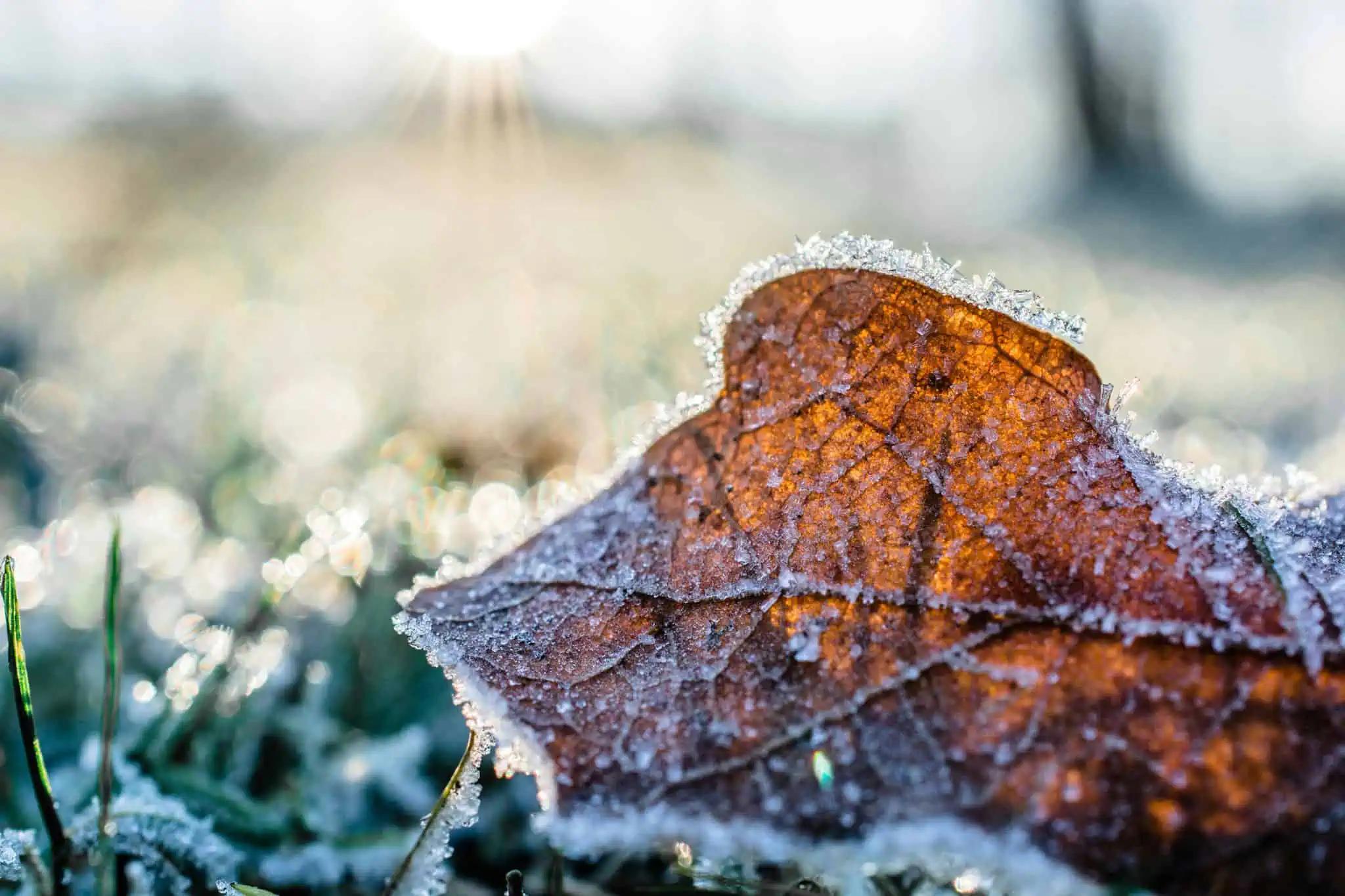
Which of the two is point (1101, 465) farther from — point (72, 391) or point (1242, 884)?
point (72, 391)

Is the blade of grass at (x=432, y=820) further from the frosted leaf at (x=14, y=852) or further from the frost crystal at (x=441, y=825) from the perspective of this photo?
the frosted leaf at (x=14, y=852)

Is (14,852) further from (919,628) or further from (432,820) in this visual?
(919,628)

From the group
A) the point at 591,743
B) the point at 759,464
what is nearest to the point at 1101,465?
the point at 759,464

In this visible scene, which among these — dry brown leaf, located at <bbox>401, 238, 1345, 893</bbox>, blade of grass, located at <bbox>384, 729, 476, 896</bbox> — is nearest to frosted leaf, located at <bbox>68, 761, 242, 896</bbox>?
blade of grass, located at <bbox>384, 729, 476, 896</bbox>

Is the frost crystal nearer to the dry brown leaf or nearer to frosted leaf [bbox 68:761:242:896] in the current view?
the dry brown leaf

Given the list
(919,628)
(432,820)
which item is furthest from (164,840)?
(919,628)

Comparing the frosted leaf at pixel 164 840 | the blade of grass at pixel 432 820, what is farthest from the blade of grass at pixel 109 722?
the blade of grass at pixel 432 820
